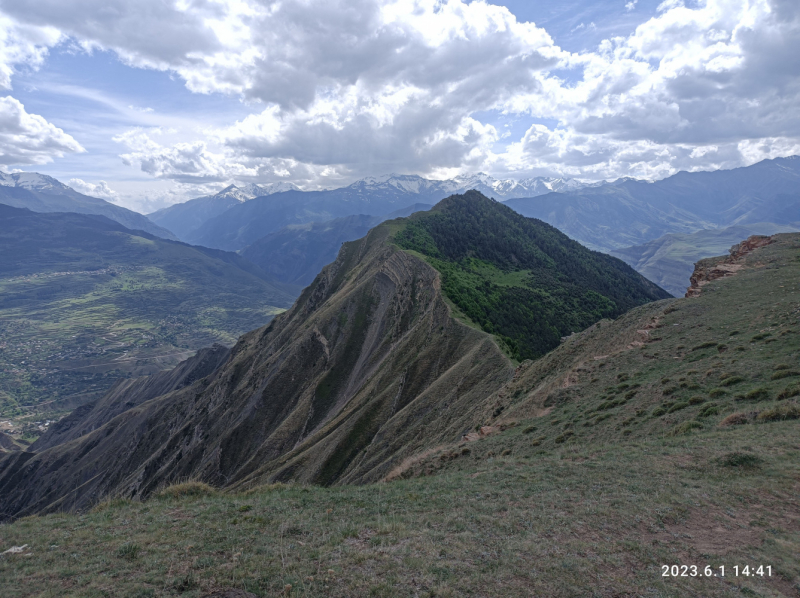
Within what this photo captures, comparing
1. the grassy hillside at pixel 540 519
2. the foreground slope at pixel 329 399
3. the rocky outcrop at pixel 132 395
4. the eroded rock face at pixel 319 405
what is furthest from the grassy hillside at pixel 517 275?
the rocky outcrop at pixel 132 395

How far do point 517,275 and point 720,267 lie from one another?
252 ft

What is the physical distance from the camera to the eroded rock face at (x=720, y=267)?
53.4m

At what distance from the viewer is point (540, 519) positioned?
55.8ft

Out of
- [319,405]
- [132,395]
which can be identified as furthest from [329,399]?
[132,395]

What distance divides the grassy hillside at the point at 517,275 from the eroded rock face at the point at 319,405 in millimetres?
9972

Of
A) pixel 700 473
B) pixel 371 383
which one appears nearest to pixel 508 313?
pixel 371 383

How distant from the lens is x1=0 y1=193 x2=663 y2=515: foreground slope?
2101 inches

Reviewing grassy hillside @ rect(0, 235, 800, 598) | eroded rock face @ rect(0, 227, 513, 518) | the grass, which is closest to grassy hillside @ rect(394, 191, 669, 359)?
eroded rock face @ rect(0, 227, 513, 518)

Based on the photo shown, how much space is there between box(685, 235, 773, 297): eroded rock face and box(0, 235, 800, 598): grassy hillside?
24.6 m

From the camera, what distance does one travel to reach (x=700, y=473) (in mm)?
18750

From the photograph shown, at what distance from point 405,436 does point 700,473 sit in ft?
113

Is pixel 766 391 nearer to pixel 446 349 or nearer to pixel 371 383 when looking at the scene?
pixel 446 349

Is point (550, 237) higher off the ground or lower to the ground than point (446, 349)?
higher

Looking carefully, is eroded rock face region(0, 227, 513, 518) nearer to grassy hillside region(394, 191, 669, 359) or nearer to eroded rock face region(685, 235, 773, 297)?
grassy hillside region(394, 191, 669, 359)
